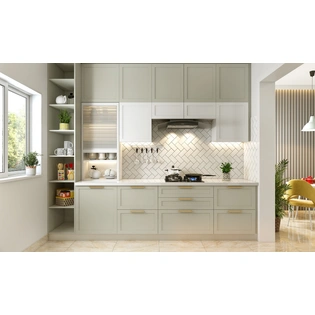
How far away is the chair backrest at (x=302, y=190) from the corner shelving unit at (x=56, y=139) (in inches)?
135

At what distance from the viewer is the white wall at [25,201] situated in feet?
9.70

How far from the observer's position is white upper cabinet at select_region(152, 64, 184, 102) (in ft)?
13.9

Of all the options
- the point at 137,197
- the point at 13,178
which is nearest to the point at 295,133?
the point at 137,197

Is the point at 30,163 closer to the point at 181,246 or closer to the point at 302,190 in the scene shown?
the point at 181,246

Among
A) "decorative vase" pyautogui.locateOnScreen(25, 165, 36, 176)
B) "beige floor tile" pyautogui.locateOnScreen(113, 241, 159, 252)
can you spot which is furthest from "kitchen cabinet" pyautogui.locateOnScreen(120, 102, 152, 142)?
"beige floor tile" pyautogui.locateOnScreen(113, 241, 159, 252)

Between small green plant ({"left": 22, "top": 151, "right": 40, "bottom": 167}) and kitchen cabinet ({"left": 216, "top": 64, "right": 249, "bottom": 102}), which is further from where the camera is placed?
kitchen cabinet ({"left": 216, "top": 64, "right": 249, "bottom": 102})

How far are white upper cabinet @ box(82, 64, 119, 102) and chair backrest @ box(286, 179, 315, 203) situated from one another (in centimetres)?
311

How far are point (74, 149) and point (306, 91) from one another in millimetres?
4831

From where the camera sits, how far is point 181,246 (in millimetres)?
3865

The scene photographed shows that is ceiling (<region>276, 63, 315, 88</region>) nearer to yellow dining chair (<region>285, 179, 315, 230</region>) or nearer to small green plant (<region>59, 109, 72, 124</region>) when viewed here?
yellow dining chair (<region>285, 179, 315, 230</region>)

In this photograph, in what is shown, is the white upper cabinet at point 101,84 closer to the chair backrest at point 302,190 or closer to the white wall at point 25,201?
the white wall at point 25,201

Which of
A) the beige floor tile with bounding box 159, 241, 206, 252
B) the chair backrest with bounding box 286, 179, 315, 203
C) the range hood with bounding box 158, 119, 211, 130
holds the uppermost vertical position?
the range hood with bounding box 158, 119, 211, 130
